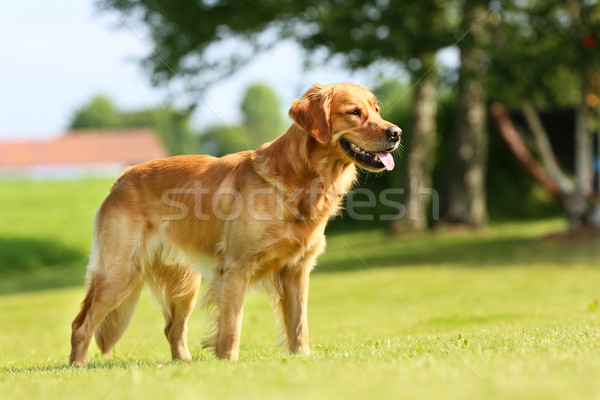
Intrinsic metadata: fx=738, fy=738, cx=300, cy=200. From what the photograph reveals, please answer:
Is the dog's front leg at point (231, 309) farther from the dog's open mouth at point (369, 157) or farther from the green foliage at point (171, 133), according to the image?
the green foliage at point (171, 133)

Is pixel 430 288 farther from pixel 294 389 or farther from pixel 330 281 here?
pixel 294 389

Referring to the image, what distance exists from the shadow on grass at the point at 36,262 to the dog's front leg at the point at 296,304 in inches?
599

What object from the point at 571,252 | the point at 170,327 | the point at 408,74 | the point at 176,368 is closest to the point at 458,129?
the point at 408,74

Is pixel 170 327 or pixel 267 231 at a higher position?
pixel 267 231

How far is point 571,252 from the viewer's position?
54.1 feet

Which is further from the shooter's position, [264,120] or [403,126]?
[264,120]

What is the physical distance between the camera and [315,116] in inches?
232

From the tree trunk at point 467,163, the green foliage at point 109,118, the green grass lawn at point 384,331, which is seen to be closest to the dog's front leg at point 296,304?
Answer: the green grass lawn at point 384,331

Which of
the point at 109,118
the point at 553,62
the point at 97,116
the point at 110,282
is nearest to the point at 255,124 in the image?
the point at 109,118

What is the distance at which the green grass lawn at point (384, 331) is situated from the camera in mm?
4129

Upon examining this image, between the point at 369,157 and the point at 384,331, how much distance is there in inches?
118

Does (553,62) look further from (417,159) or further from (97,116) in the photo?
(97,116)

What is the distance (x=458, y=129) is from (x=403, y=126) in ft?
15.2

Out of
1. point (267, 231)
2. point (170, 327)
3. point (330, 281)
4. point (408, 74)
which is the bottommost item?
point (330, 281)
